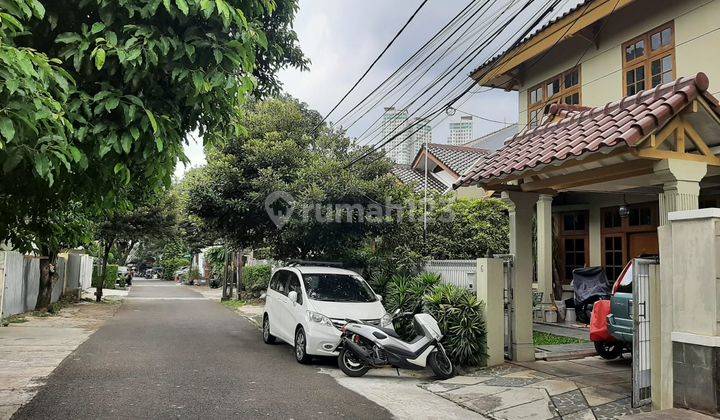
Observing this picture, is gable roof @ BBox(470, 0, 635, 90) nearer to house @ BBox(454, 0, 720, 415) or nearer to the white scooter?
house @ BBox(454, 0, 720, 415)

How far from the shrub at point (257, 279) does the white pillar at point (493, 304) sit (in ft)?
61.3

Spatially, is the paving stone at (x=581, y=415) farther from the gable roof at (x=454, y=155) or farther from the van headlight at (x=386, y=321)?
the gable roof at (x=454, y=155)

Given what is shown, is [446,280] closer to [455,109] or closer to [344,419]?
[455,109]

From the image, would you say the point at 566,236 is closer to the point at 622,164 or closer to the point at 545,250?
the point at 545,250

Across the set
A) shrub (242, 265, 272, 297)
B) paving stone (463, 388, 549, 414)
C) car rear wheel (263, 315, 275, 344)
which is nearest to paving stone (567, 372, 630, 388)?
paving stone (463, 388, 549, 414)

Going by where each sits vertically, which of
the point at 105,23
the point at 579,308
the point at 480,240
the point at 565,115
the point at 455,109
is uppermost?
the point at 455,109

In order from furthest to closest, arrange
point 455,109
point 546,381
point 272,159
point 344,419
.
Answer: point 272,159 < point 455,109 < point 546,381 < point 344,419

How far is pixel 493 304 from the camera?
915 cm

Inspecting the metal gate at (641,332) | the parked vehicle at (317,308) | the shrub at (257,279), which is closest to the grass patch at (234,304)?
the shrub at (257,279)

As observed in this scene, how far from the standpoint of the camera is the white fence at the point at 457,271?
1010cm

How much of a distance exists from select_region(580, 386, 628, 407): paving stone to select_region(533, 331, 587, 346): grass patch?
3335 mm

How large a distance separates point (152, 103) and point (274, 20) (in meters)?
3.82

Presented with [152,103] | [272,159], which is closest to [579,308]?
[272,159]

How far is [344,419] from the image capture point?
20.7 feet
